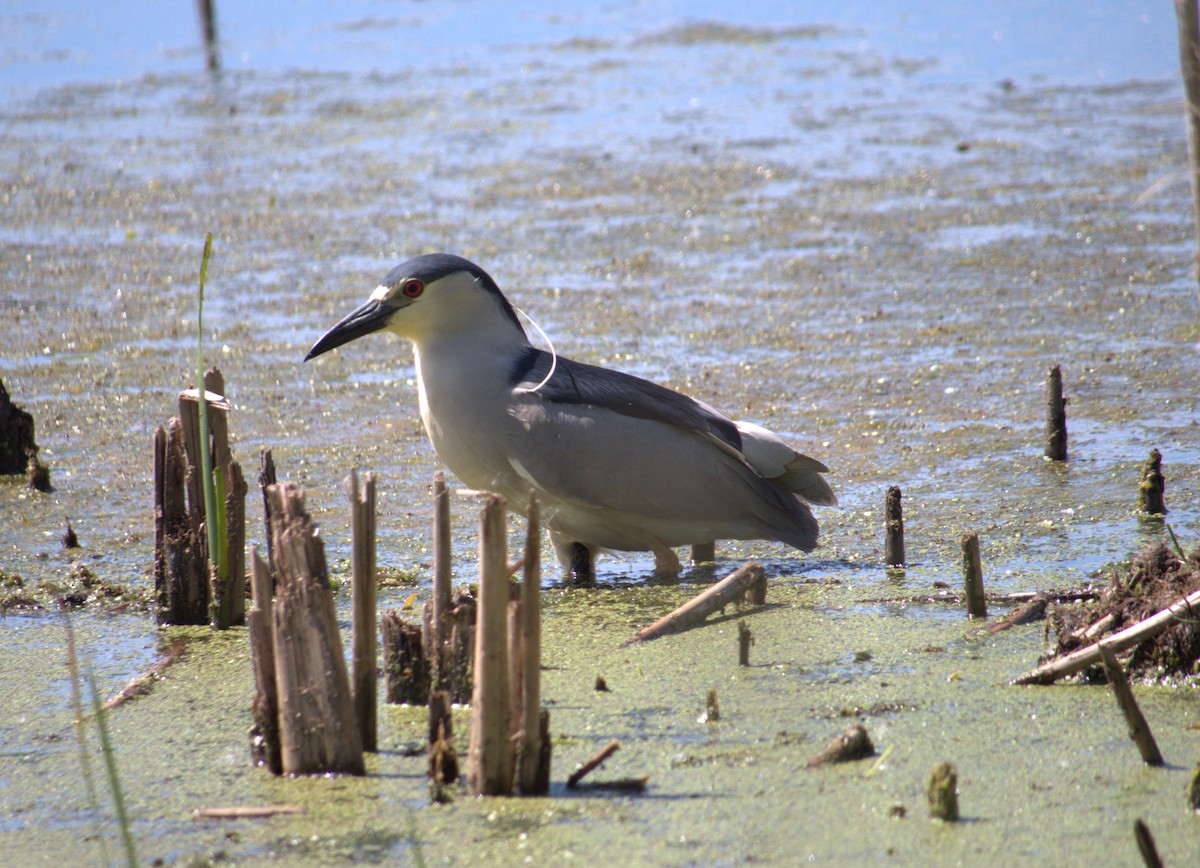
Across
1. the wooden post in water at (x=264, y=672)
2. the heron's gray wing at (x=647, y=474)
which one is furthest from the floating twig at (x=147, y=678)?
the heron's gray wing at (x=647, y=474)

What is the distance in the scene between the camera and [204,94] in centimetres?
1684

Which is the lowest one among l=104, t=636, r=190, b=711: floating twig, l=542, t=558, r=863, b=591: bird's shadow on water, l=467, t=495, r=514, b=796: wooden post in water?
l=542, t=558, r=863, b=591: bird's shadow on water

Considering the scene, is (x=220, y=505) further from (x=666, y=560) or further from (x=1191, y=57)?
(x=1191, y=57)

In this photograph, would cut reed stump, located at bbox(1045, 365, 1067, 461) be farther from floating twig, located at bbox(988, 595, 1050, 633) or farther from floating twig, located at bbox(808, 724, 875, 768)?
floating twig, located at bbox(808, 724, 875, 768)

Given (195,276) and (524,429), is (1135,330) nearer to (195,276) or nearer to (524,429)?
(524,429)

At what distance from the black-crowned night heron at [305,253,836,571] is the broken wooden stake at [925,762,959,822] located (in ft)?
7.00

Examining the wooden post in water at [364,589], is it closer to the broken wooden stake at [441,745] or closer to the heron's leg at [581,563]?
the broken wooden stake at [441,745]

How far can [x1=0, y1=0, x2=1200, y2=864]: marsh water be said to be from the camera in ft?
10.1

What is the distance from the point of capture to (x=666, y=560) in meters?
5.06

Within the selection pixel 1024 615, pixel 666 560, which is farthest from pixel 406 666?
pixel 1024 615

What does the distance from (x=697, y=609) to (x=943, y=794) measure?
52.6 inches

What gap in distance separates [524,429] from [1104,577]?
187cm

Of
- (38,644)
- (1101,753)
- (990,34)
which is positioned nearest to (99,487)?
(38,644)

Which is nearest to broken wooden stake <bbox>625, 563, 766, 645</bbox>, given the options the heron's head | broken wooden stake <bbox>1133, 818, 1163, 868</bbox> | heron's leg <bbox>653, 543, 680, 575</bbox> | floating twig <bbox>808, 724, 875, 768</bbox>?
heron's leg <bbox>653, 543, 680, 575</bbox>
